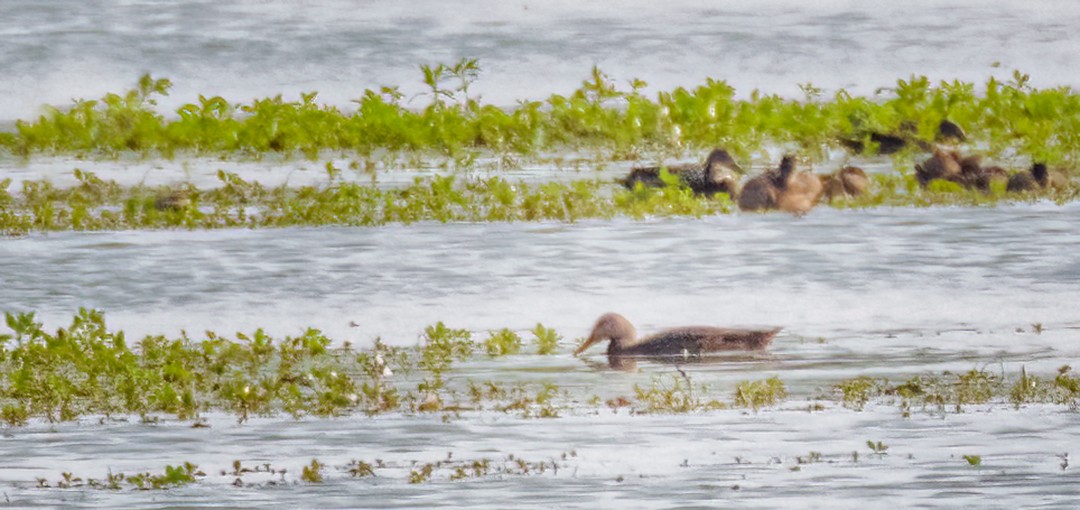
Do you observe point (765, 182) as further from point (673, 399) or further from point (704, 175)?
point (673, 399)

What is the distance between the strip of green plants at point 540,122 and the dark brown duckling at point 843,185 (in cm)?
81

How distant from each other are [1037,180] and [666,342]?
3426 mm

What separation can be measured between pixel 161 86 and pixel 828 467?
7239 mm

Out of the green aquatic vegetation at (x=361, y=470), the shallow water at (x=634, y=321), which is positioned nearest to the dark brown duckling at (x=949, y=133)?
the shallow water at (x=634, y=321)

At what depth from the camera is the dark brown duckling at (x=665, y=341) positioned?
7098 millimetres

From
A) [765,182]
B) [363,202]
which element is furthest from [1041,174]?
[363,202]

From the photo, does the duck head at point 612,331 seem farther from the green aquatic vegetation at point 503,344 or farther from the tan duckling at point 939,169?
the tan duckling at point 939,169

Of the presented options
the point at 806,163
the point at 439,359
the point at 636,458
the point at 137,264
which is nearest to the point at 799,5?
the point at 806,163

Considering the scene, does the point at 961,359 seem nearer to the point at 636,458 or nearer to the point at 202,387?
the point at 636,458

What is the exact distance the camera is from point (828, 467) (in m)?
5.28

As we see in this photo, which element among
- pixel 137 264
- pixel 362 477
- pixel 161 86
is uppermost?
pixel 161 86

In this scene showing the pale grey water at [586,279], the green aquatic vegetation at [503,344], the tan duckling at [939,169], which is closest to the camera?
the pale grey water at [586,279]

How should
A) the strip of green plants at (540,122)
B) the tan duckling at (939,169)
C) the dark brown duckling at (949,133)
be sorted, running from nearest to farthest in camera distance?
the tan duckling at (939,169)
the strip of green plants at (540,122)
the dark brown duckling at (949,133)

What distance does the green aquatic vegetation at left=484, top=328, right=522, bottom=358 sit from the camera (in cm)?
700
